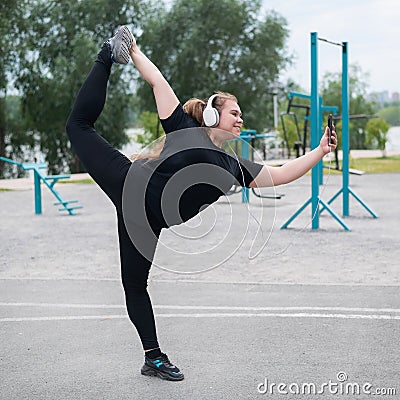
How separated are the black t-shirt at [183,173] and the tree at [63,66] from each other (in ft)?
63.8

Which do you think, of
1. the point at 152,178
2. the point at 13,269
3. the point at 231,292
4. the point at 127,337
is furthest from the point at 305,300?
the point at 13,269

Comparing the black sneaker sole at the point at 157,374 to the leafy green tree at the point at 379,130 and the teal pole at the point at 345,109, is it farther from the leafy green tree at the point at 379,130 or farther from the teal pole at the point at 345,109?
the leafy green tree at the point at 379,130

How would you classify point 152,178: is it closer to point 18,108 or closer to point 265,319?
point 265,319

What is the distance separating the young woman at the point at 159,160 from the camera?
352cm

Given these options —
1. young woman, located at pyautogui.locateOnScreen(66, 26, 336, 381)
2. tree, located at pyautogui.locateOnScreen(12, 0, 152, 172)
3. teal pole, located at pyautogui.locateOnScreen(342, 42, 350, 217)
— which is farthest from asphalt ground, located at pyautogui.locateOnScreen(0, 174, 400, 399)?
tree, located at pyautogui.locateOnScreen(12, 0, 152, 172)

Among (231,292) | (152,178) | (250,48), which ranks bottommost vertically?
(231,292)

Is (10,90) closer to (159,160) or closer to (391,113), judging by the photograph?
(391,113)

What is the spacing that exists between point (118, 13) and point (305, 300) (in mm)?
20238

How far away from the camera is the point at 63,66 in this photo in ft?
74.5

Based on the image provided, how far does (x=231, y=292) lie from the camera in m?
5.91

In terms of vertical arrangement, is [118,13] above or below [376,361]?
above

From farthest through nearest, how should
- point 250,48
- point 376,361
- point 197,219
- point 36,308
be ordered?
point 250,48
point 36,308
point 197,219
point 376,361

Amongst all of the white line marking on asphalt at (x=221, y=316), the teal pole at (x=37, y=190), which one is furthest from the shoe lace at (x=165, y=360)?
the teal pole at (x=37, y=190)

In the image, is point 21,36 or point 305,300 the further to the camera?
point 21,36
